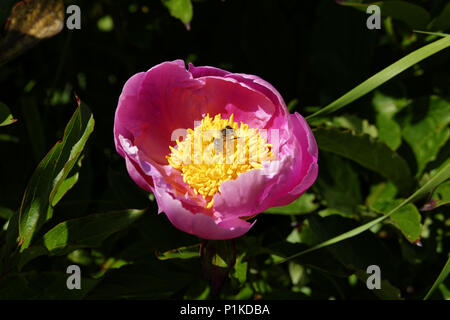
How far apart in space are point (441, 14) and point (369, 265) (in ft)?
1.75

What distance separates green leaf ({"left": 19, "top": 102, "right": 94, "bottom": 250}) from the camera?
0.86m

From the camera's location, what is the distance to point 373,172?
3.91 feet

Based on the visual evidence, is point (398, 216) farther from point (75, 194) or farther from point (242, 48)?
point (75, 194)

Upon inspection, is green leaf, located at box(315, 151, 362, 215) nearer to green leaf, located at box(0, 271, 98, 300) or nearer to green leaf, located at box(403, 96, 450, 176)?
green leaf, located at box(403, 96, 450, 176)

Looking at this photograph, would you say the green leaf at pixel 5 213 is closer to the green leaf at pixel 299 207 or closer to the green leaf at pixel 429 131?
the green leaf at pixel 299 207

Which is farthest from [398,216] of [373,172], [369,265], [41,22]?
[41,22]

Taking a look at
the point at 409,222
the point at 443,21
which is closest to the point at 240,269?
the point at 409,222

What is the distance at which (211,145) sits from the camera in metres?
1.02

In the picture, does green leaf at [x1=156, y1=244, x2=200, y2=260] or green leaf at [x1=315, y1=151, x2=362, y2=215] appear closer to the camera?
green leaf at [x1=156, y1=244, x2=200, y2=260]

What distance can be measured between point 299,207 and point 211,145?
225mm

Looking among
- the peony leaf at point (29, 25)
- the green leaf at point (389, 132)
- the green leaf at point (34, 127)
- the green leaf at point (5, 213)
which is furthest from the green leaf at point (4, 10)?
the green leaf at point (389, 132)

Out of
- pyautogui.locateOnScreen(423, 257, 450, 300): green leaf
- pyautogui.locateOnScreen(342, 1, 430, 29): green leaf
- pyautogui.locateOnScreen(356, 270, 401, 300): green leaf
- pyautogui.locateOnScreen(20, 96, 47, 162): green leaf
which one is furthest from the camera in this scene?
pyautogui.locateOnScreen(20, 96, 47, 162): green leaf

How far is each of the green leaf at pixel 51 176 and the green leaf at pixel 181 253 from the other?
8.1 inches

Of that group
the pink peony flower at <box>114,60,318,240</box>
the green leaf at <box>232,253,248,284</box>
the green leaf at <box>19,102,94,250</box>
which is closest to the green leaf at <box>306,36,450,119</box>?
the pink peony flower at <box>114,60,318,240</box>
